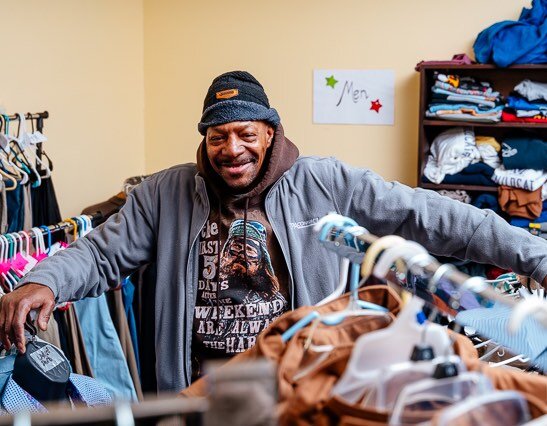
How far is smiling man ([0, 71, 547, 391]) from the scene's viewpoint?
5.96 feet

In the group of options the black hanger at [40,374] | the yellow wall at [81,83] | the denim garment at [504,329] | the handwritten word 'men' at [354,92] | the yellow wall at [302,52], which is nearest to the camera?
the denim garment at [504,329]

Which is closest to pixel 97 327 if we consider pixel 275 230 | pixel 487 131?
pixel 275 230

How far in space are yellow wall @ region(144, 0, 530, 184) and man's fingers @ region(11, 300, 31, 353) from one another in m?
2.53

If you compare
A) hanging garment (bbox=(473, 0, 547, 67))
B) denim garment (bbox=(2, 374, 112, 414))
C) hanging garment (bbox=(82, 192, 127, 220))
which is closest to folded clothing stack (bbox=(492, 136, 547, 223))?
hanging garment (bbox=(473, 0, 547, 67))

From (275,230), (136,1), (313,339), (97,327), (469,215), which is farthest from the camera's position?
(136,1)

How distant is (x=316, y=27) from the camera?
12.5 ft

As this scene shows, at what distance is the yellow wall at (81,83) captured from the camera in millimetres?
3027

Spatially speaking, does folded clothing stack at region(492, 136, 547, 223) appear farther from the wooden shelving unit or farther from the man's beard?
the man's beard

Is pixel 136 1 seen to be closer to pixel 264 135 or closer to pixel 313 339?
pixel 264 135

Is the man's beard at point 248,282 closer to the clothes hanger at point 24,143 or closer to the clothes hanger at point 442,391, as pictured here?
the clothes hanger at point 442,391

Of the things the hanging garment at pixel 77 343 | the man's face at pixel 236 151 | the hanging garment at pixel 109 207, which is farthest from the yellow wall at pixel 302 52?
the man's face at pixel 236 151

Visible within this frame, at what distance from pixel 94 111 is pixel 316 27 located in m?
1.18

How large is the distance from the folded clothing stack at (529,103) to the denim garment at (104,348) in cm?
201

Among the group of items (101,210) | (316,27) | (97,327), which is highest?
(316,27)
